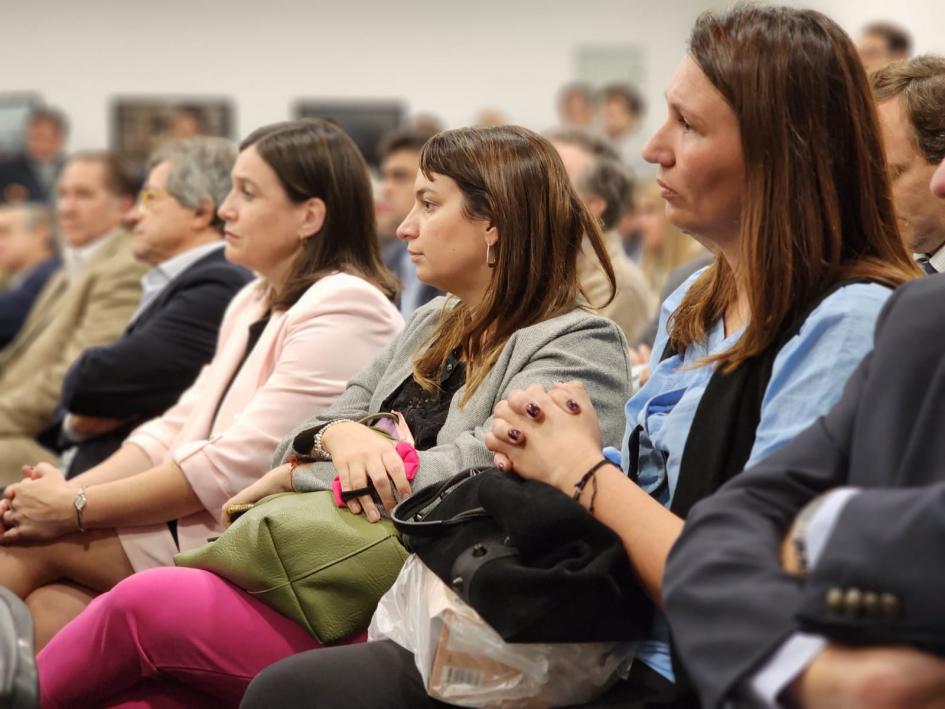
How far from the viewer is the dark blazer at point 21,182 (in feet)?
31.1

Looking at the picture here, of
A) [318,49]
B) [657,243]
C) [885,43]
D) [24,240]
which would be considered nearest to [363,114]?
[318,49]

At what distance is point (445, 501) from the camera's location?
171 centimetres

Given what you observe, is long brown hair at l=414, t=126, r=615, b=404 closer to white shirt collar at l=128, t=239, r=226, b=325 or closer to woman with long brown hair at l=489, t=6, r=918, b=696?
woman with long brown hair at l=489, t=6, r=918, b=696

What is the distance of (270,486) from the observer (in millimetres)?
2221

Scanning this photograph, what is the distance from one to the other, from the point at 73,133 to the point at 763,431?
31.9ft

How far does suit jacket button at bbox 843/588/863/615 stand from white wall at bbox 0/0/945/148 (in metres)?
9.71

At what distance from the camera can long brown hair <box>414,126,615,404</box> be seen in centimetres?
214

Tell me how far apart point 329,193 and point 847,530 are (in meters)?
1.93

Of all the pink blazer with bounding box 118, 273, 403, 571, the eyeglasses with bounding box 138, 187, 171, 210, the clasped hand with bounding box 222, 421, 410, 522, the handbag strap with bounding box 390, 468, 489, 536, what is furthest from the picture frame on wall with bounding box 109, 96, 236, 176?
the handbag strap with bounding box 390, 468, 489, 536

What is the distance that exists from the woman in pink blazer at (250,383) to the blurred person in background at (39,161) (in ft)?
24.0

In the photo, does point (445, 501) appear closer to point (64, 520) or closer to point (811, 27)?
point (811, 27)

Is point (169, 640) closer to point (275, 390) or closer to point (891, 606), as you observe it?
point (275, 390)

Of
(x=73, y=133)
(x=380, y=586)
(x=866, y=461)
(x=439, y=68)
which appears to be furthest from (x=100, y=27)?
(x=866, y=461)

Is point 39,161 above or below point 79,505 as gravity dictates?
below
